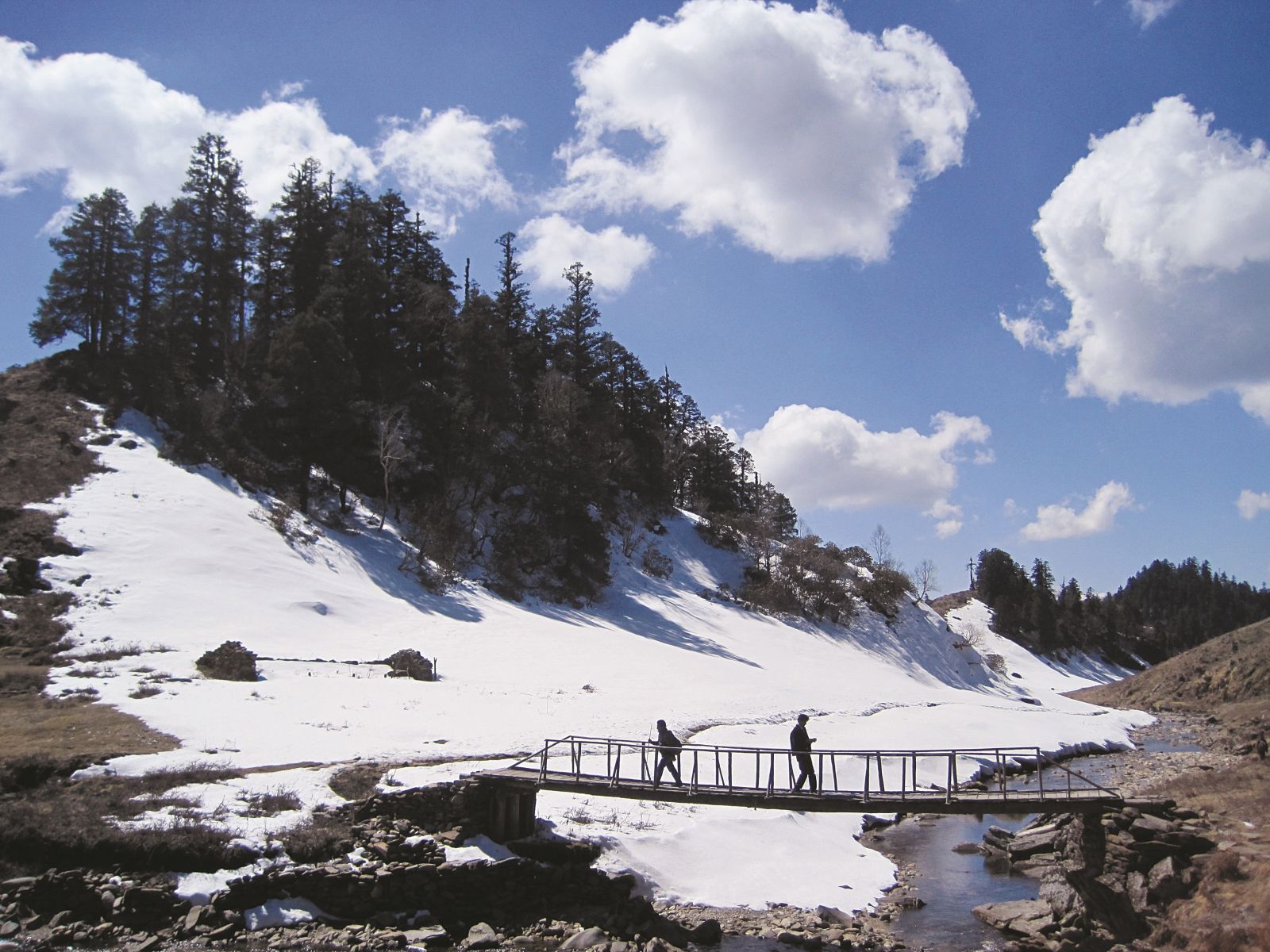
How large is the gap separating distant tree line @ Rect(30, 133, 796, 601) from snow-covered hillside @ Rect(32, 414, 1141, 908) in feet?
11.4

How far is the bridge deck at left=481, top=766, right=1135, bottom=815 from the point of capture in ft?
50.3

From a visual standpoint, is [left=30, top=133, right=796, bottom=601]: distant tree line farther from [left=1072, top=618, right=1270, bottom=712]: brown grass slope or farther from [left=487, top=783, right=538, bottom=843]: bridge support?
[left=1072, top=618, right=1270, bottom=712]: brown grass slope

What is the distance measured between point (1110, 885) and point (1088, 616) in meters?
118

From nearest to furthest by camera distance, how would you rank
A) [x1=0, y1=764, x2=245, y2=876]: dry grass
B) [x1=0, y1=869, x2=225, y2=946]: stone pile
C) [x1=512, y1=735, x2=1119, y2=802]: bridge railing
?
[x1=0, y1=869, x2=225, y2=946]: stone pile
[x1=0, y1=764, x2=245, y2=876]: dry grass
[x1=512, y1=735, x2=1119, y2=802]: bridge railing

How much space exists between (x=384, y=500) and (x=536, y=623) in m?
14.4

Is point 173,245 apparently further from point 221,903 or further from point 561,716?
point 221,903

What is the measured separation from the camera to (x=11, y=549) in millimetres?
29453

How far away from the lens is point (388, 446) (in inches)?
1849

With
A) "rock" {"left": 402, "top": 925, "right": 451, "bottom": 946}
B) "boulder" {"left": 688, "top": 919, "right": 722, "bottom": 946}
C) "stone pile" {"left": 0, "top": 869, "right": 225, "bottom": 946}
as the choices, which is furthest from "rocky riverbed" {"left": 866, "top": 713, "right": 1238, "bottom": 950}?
"stone pile" {"left": 0, "top": 869, "right": 225, "bottom": 946}

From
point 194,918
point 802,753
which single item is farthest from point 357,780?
point 802,753

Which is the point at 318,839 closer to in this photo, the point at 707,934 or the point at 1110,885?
the point at 707,934

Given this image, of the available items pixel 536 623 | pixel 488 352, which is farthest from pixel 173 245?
pixel 536 623

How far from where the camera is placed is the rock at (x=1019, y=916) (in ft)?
48.4

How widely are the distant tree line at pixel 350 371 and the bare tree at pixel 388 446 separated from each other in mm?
181
